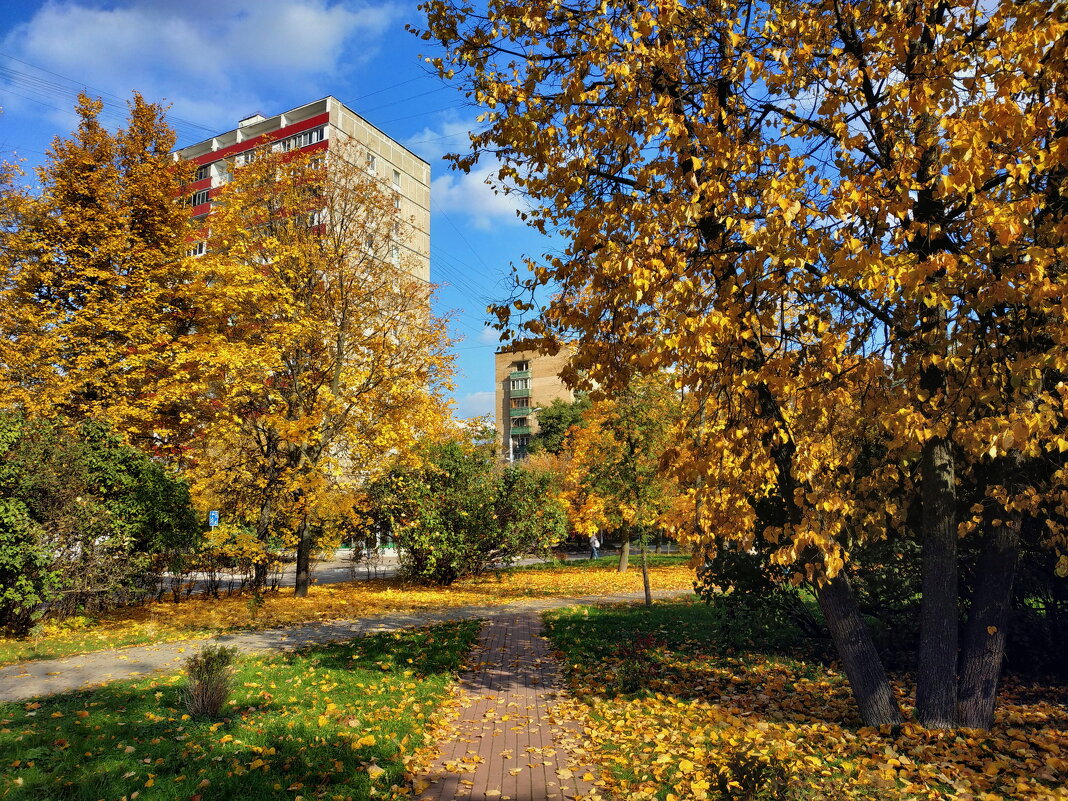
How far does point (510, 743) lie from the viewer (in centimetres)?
537

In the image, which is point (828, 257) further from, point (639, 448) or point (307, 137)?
point (307, 137)

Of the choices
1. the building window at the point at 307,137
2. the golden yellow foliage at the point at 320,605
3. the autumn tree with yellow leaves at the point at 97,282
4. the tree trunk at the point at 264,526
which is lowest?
the golden yellow foliage at the point at 320,605

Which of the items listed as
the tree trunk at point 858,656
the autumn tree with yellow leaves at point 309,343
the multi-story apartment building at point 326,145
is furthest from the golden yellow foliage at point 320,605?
the multi-story apartment building at point 326,145

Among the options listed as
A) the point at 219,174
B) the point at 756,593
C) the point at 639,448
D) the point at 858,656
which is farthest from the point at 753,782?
the point at 219,174

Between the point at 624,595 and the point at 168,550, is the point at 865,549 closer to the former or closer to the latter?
the point at 624,595

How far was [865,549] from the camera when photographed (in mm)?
7664

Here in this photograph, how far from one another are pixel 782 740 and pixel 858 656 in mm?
1088

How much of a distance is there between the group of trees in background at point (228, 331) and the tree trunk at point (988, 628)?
12602mm

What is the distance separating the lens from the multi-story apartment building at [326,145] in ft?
150

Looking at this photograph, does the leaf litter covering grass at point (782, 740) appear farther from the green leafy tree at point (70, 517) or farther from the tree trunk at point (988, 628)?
the green leafy tree at point (70, 517)

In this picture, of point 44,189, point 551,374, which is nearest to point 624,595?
point 44,189

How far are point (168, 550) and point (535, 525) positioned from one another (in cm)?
1086

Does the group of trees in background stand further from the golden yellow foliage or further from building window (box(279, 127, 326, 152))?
building window (box(279, 127, 326, 152))

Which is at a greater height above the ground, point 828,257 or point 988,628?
point 828,257
